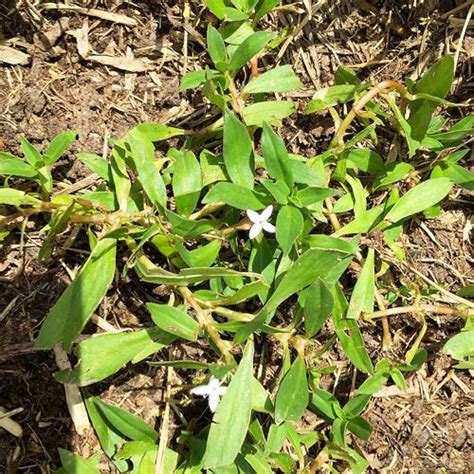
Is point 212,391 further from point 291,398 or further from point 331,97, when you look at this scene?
point 331,97

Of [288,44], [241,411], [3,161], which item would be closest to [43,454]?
[241,411]

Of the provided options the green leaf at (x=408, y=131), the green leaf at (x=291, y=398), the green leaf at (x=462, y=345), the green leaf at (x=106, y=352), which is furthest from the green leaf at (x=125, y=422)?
the green leaf at (x=408, y=131)

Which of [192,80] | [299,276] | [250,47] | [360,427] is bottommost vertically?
[360,427]

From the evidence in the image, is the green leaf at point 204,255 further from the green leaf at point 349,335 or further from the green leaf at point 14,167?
the green leaf at point 14,167

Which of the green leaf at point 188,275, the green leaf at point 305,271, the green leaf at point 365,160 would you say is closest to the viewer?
the green leaf at point 188,275

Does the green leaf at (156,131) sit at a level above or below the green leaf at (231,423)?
above

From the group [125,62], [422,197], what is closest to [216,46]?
[125,62]

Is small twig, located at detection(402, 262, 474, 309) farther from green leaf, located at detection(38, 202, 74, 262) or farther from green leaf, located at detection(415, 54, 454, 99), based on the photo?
green leaf, located at detection(38, 202, 74, 262)
